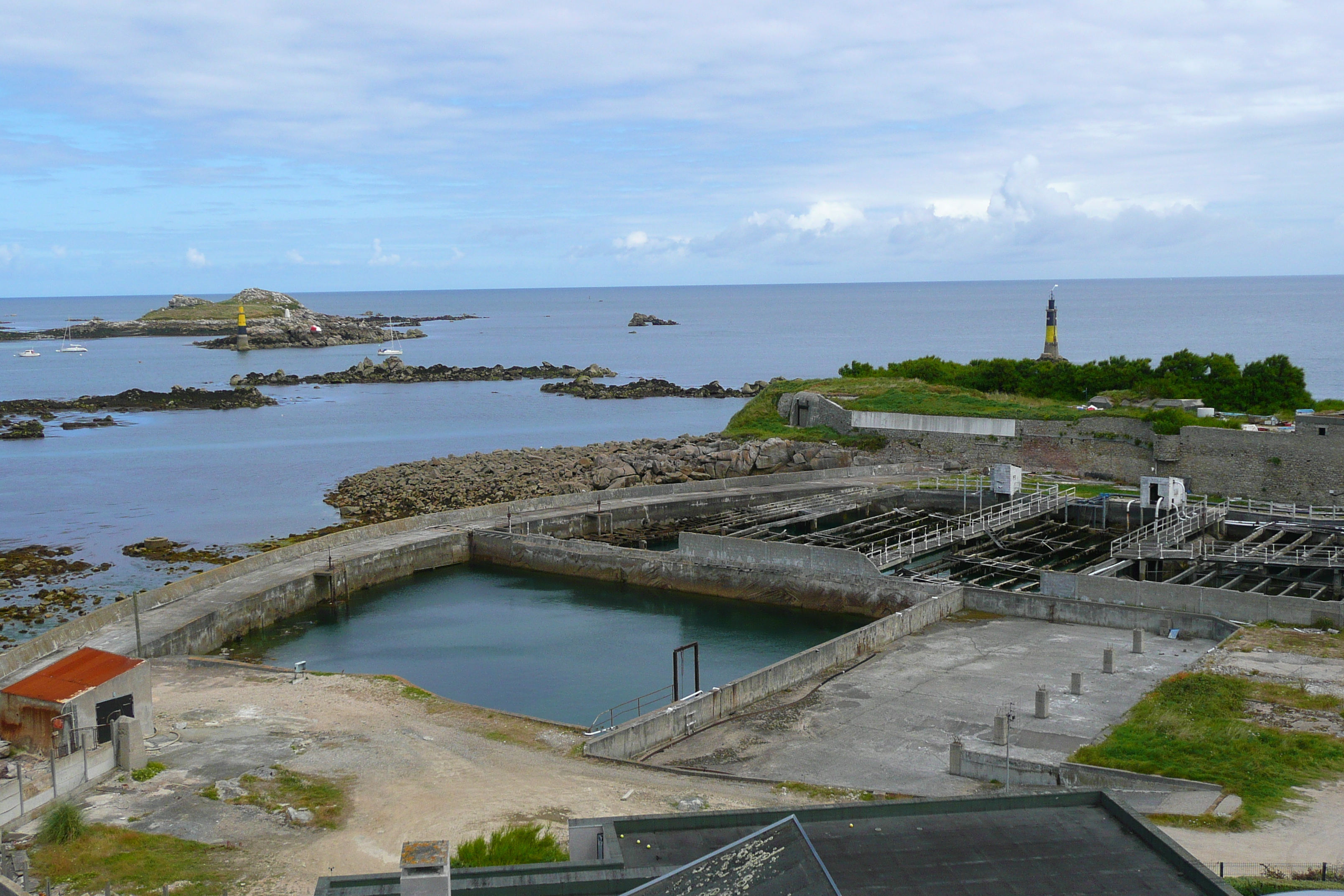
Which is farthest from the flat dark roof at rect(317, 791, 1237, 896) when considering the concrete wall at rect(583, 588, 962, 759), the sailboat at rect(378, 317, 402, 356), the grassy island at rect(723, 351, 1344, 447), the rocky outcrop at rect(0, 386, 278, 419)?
the sailboat at rect(378, 317, 402, 356)

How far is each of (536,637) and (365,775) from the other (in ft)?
46.3

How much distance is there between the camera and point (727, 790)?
17.1m

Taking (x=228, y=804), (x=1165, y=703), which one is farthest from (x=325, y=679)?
(x=1165, y=703)

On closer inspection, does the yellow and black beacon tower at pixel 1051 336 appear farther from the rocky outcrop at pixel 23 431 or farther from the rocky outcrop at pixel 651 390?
the rocky outcrop at pixel 23 431

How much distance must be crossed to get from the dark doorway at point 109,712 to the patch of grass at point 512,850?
7.39 m

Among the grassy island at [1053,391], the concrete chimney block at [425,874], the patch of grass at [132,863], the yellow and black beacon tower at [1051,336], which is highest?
the yellow and black beacon tower at [1051,336]

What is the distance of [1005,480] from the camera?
139ft

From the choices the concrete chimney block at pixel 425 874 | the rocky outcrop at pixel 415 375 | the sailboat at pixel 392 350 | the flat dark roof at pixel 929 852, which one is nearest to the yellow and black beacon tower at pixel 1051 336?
the rocky outcrop at pixel 415 375

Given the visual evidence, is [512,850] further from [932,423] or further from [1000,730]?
[932,423]

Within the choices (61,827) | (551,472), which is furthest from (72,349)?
(61,827)

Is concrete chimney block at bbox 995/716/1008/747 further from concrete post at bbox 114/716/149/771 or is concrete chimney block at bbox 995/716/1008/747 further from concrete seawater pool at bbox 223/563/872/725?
concrete post at bbox 114/716/149/771

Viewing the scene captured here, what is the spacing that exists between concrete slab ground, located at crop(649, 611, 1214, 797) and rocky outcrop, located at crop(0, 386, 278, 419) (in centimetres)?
8354

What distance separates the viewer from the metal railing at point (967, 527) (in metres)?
34.1

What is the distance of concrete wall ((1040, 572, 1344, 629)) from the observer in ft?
84.6
